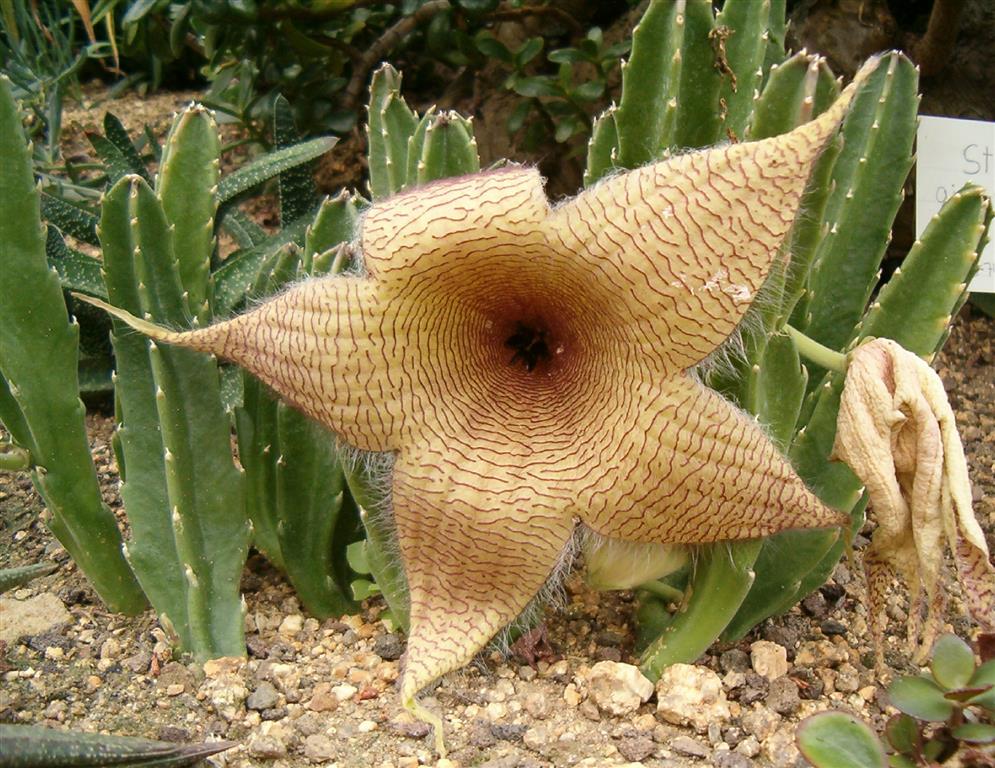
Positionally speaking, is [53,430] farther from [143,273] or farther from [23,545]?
[23,545]

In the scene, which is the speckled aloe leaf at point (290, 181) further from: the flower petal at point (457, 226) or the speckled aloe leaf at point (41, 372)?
the flower petal at point (457, 226)

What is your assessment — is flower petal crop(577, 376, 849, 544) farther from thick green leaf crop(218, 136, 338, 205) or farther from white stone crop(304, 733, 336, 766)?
thick green leaf crop(218, 136, 338, 205)

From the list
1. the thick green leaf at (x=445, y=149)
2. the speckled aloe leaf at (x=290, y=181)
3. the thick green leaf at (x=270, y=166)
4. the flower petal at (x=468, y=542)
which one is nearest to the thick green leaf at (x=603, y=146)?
the thick green leaf at (x=445, y=149)

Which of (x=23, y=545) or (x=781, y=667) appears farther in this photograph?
(x=23, y=545)

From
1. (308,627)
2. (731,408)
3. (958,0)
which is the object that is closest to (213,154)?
(308,627)

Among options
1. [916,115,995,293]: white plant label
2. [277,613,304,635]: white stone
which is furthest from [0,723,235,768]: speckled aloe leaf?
[916,115,995,293]: white plant label

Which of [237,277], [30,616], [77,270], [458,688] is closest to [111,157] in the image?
[77,270]

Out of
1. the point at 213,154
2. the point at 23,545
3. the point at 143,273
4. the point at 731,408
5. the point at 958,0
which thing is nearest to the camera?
the point at 731,408
